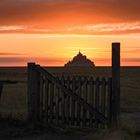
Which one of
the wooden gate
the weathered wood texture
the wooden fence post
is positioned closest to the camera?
the wooden gate

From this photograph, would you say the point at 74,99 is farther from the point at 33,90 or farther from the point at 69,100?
the point at 33,90

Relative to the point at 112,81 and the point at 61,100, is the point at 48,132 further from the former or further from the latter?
the point at 112,81

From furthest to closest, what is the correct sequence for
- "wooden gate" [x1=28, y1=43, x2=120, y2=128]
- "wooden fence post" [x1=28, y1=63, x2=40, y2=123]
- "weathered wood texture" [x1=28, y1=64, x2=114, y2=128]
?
"wooden fence post" [x1=28, y1=63, x2=40, y2=123] → "weathered wood texture" [x1=28, y1=64, x2=114, y2=128] → "wooden gate" [x1=28, y1=43, x2=120, y2=128]

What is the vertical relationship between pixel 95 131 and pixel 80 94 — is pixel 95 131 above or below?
below

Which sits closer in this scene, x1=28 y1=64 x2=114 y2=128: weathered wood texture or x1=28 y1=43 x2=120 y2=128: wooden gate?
x1=28 y1=43 x2=120 y2=128: wooden gate

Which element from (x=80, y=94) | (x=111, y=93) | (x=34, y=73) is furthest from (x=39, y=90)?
(x=111, y=93)

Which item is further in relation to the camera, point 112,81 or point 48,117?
point 48,117

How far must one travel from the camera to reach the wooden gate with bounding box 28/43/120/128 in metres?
13.9

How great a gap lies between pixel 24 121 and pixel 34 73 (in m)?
1.45

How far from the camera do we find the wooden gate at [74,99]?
1388 cm

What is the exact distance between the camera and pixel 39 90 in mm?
15242

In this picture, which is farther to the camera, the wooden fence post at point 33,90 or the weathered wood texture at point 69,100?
the wooden fence post at point 33,90

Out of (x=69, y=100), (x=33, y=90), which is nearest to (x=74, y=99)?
(x=69, y=100)

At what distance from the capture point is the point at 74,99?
14.3 m
